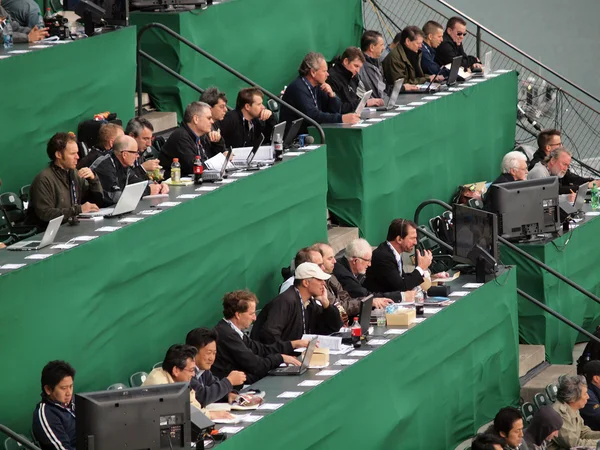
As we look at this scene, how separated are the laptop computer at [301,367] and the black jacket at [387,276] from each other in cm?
215

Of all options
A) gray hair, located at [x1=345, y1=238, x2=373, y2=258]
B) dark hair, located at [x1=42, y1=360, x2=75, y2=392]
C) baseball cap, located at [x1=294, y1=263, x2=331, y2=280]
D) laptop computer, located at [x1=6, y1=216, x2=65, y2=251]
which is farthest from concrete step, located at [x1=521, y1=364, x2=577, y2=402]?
dark hair, located at [x1=42, y1=360, x2=75, y2=392]

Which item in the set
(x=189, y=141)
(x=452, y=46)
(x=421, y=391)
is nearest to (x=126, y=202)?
(x=189, y=141)

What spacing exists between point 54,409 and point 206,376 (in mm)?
1162

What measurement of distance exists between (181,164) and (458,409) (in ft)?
9.24

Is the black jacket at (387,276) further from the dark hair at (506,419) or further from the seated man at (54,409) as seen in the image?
the seated man at (54,409)

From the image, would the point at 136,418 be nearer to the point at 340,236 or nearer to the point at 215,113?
the point at 215,113

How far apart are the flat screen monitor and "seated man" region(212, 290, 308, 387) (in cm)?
244

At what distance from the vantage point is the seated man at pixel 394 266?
11.2m

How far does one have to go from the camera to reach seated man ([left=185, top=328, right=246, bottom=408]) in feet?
28.1

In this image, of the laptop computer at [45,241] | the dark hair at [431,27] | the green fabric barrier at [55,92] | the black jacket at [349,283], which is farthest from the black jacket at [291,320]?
the dark hair at [431,27]

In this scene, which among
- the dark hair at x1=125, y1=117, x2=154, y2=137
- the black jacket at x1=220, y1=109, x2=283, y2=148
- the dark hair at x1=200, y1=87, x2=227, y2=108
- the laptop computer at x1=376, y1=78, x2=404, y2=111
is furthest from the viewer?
the laptop computer at x1=376, y1=78, x2=404, y2=111

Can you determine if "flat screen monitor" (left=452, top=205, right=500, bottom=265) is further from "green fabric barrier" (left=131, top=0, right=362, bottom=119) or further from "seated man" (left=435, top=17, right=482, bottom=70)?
"seated man" (left=435, top=17, right=482, bottom=70)

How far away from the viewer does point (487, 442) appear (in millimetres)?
9680

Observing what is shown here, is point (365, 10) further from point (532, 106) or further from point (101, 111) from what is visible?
point (101, 111)
